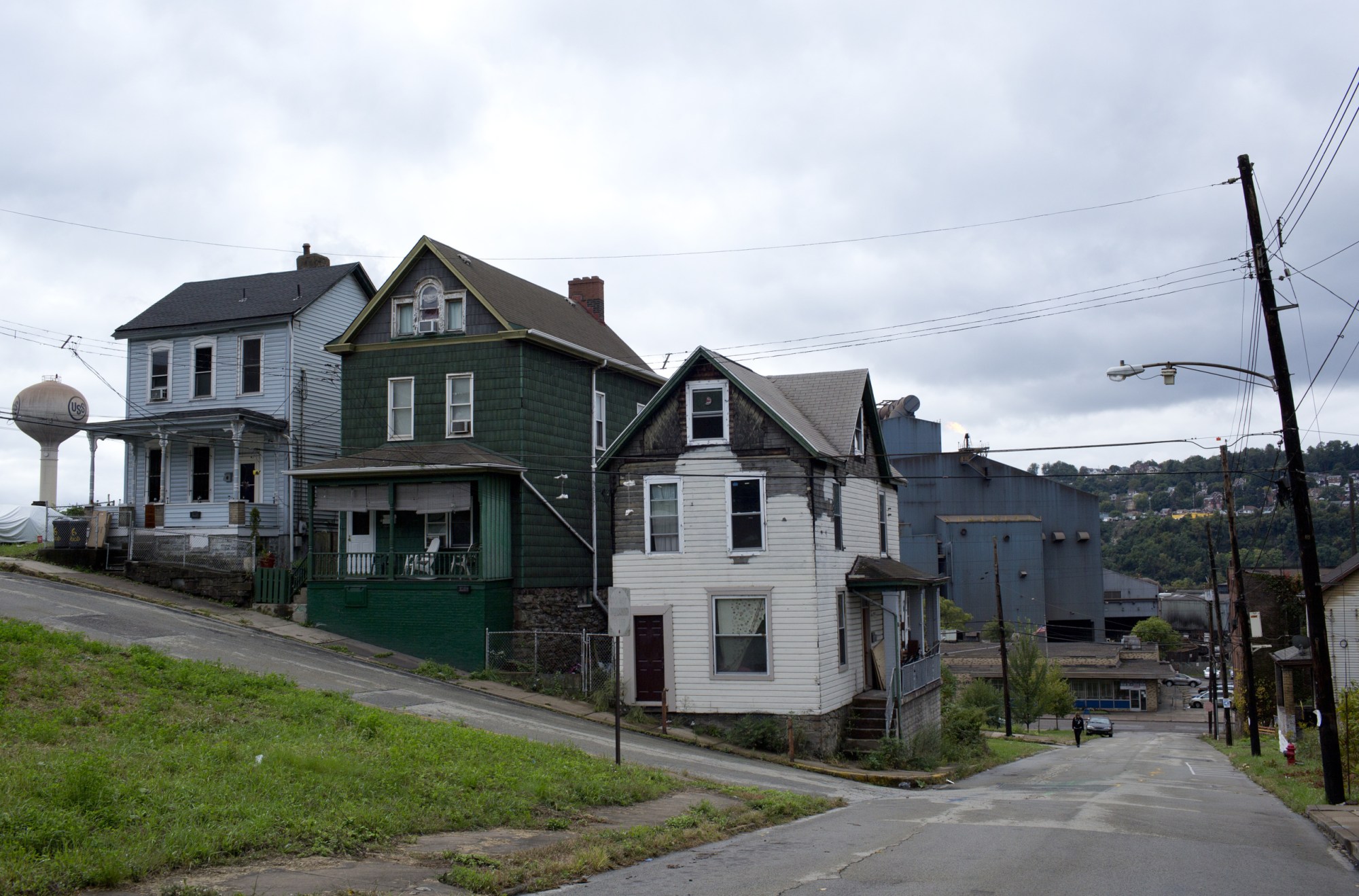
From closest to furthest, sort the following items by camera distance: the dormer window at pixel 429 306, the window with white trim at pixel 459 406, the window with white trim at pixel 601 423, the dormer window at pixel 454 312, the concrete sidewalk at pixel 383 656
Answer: the concrete sidewalk at pixel 383 656
the window with white trim at pixel 459 406
the dormer window at pixel 454 312
the dormer window at pixel 429 306
the window with white trim at pixel 601 423

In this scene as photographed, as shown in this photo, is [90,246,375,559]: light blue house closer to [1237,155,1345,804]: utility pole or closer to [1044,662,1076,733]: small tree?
[1237,155,1345,804]: utility pole

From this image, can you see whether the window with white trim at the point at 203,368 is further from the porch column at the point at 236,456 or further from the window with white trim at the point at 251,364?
the porch column at the point at 236,456

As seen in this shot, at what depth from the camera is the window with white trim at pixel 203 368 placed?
33250 millimetres

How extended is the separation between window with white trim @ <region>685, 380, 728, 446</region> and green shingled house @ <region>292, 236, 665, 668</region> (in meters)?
5.44

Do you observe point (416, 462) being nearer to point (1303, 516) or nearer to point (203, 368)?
point (203, 368)

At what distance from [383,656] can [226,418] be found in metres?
9.27

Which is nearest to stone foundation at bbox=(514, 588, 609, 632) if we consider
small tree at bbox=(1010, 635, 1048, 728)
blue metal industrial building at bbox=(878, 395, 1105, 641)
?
small tree at bbox=(1010, 635, 1048, 728)

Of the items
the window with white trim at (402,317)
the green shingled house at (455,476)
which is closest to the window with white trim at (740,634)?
the green shingled house at (455,476)

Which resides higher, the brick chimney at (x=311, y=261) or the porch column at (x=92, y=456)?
the brick chimney at (x=311, y=261)

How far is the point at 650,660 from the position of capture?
84.3 feet

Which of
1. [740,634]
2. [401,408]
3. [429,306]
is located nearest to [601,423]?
[401,408]

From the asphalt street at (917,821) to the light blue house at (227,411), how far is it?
4531mm

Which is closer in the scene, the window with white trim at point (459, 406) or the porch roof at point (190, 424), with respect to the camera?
the window with white trim at point (459, 406)

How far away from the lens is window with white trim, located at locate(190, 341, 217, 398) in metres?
33.2
